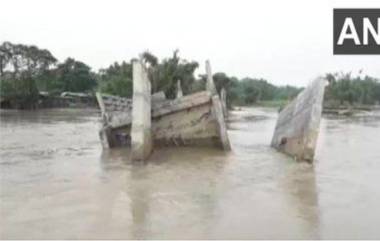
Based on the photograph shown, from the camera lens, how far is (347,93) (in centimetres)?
7069

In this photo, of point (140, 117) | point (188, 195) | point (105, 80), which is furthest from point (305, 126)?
point (105, 80)

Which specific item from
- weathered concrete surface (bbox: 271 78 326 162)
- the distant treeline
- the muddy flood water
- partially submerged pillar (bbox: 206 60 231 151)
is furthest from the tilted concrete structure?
the distant treeline

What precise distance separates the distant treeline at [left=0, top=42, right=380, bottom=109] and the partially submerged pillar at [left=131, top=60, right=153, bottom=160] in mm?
27055

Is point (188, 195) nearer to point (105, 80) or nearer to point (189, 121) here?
point (189, 121)

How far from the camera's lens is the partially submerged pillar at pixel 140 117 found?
1292cm

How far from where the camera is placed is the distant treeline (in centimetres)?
4353

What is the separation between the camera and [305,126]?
13.4 metres

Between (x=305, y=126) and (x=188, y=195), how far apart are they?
5.26 metres

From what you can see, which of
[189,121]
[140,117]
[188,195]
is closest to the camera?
[188,195]

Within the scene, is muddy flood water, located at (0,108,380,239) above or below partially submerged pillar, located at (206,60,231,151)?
below

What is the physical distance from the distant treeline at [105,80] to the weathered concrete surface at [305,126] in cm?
2556

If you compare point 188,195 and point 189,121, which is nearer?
point 188,195

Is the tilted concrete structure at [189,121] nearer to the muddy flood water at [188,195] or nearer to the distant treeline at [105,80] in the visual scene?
the muddy flood water at [188,195]

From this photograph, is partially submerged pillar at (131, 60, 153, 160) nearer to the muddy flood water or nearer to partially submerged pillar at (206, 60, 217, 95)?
the muddy flood water
